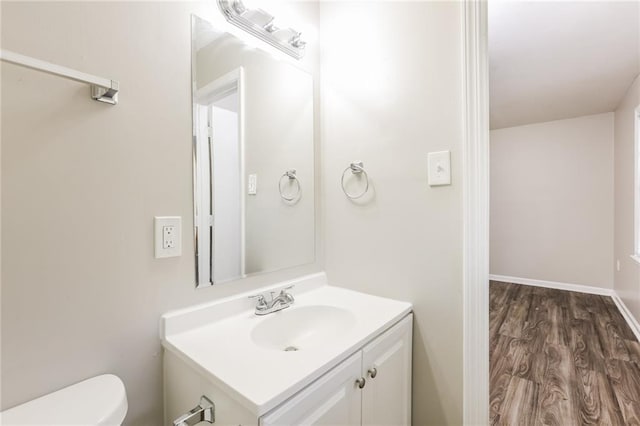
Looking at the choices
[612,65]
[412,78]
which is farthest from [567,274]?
[412,78]

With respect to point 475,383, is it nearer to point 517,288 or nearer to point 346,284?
point 346,284

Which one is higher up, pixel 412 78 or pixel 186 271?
pixel 412 78

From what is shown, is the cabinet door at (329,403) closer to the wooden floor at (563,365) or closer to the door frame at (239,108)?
the door frame at (239,108)

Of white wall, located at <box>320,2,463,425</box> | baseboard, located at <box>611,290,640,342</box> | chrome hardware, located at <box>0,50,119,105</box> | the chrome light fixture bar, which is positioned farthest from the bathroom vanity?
baseboard, located at <box>611,290,640,342</box>

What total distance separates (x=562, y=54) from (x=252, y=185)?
2.69 m

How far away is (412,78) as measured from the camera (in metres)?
1.19

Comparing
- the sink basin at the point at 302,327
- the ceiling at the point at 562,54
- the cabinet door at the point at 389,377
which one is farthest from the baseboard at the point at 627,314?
the sink basin at the point at 302,327

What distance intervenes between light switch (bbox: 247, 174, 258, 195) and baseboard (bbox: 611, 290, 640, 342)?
3514mm

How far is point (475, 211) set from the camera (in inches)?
41.4

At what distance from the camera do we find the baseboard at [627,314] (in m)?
2.60

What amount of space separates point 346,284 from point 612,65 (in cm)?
305

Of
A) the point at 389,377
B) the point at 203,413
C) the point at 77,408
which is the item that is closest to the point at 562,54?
the point at 389,377

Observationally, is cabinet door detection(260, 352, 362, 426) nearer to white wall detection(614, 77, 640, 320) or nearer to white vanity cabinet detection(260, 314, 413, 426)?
white vanity cabinet detection(260, 314, 413, 426)

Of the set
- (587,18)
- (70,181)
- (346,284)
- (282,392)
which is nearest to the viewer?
(282,392)
